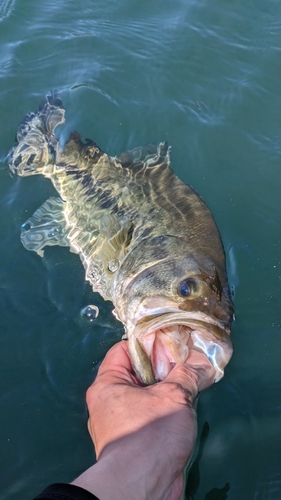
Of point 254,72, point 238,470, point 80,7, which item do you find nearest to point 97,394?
point 238,470

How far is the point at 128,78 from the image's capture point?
22.8 feet

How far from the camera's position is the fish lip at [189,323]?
9.52 feet

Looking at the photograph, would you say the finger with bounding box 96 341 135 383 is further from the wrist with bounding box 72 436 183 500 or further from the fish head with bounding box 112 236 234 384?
the wrist with bounding box 72 436 183 500

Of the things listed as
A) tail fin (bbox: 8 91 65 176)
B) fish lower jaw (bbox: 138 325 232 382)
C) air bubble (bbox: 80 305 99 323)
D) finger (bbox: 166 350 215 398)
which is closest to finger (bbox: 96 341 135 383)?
fish lower jaw (bbox: 138 325 232 382)

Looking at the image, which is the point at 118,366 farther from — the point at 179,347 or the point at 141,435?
the point at 141,435

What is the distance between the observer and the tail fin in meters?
5.47

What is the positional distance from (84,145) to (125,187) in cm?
97

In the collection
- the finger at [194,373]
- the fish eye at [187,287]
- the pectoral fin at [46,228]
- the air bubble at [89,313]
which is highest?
the fish eye at [187,287]

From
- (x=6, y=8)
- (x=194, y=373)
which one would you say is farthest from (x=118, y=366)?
(x=6, y=8)

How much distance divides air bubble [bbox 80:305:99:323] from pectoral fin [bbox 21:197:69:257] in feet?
2.77

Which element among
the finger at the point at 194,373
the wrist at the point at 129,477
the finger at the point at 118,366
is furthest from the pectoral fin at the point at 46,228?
the wrist at the point at 129,477

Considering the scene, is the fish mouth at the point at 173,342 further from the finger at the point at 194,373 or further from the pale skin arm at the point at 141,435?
the pale skin arm at the point at 141,435

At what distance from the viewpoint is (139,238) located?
13.4 feet

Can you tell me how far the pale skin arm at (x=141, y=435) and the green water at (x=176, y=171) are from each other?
1.07 meters
